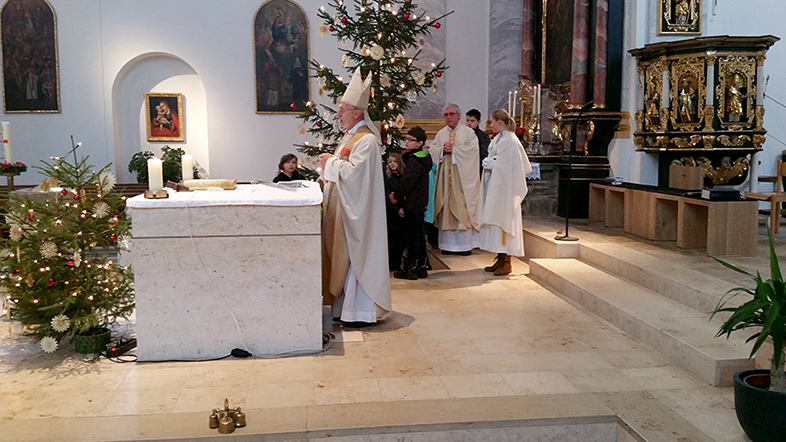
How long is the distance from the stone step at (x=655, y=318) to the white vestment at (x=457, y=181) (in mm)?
1408

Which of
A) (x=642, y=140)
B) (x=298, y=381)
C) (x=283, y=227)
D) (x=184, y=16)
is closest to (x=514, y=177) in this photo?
(x=642, y=140)

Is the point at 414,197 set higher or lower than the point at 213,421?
higher

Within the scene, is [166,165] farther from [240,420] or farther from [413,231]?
[240,420]

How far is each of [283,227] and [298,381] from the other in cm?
101

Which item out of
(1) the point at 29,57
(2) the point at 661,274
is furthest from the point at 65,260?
(1) the point at 29,57

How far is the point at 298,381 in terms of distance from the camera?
4012 millimetres

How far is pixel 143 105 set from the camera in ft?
41.4

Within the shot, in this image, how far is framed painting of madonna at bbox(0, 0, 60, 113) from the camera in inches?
468

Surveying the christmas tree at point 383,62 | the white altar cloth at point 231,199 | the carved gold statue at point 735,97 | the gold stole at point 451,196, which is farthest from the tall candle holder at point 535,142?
the white altar cloth at point 231,199

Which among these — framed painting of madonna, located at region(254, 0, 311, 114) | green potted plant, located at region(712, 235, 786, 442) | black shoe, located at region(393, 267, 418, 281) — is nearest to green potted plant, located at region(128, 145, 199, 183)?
framed painting of madonna, located at region(254, 0, 311, 114)

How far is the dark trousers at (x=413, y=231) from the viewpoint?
7.05 m

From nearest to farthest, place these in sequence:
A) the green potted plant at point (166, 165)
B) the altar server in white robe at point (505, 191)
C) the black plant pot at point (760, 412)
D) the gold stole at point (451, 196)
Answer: the black plant pot at point (760, 412) → the altar server in white robe at point (505, 191) → the gold stole at point (451, 196) → the green potted plant at point (166, 165)

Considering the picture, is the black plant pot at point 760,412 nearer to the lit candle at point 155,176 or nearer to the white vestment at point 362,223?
the white vestment at point 362,223

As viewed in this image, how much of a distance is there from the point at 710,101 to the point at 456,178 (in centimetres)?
307
